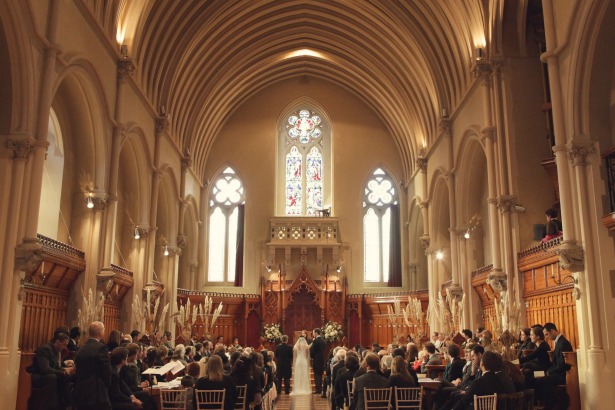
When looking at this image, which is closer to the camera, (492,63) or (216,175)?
(492,63)

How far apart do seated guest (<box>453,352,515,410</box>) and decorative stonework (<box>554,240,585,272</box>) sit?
4791mm

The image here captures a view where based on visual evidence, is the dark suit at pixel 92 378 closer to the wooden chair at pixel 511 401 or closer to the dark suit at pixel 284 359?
the wooden chair at pixel 511 401

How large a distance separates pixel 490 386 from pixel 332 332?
16.8m

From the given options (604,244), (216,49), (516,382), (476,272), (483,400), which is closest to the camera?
(483,400)

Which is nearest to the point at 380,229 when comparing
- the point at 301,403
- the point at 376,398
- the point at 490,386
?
the point at 301,403

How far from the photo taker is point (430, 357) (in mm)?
12180

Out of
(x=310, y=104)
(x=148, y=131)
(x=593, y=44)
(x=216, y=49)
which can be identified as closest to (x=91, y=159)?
(x=148, y=131)

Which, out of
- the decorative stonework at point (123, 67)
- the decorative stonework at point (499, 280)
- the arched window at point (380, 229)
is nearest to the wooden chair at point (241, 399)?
the decorative stonework at point (499, 280)

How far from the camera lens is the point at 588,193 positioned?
11391mm

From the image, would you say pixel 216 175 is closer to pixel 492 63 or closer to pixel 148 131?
pixel 148 131

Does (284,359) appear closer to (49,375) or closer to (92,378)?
(49,375)

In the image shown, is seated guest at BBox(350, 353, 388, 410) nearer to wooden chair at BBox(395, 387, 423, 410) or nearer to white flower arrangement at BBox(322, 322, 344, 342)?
wooden chair at BBox(395, 387, 423, 410)

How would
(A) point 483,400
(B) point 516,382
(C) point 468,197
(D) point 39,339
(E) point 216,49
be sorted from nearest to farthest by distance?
(A) point 483,400
(B) point 516,382
(D) point 39,339
(C) point 468,197
(E) point 216,49

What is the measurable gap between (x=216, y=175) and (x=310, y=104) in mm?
5570
